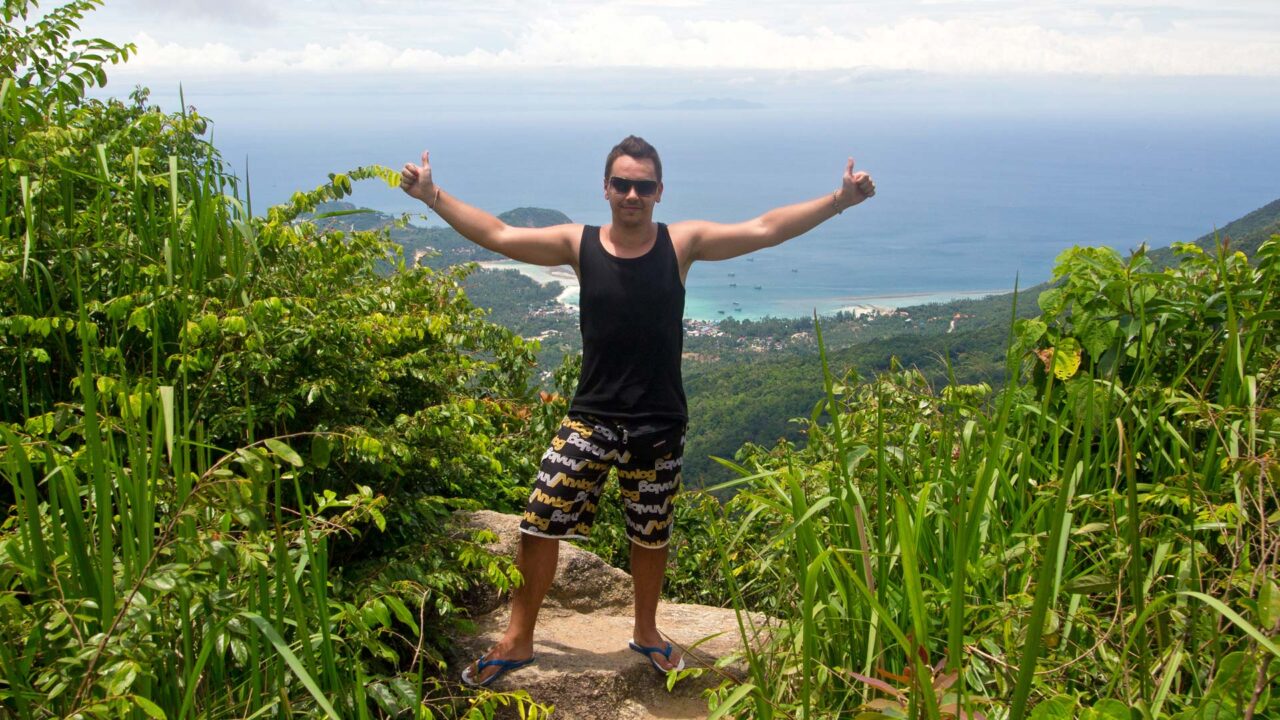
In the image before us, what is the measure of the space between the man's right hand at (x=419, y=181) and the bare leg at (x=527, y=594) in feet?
3.73

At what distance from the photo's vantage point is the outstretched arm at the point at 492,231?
10.3 ft

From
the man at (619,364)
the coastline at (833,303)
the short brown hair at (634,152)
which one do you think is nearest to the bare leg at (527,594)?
the man at (619,364)

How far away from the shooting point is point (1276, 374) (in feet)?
9.11

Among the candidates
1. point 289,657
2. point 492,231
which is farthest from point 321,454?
point 492,231

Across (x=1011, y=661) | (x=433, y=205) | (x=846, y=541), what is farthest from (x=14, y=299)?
(x=1011, y=661)

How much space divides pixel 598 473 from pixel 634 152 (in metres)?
1.02

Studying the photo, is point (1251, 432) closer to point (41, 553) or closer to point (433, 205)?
point (433, 205)

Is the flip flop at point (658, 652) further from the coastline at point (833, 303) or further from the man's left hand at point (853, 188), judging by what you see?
the coastline at point (833, 303)

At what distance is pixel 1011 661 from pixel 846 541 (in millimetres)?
573

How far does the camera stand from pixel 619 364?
3041 mm

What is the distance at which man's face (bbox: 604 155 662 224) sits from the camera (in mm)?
3062

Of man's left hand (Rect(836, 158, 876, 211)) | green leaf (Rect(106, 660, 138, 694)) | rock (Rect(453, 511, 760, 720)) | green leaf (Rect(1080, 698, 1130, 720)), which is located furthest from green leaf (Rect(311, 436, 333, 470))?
man's left hand (Rect(836, 158, 876, 211))

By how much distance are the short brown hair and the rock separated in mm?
1413

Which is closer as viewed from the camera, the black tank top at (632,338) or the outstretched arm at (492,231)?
the black tank top at (632,338)
